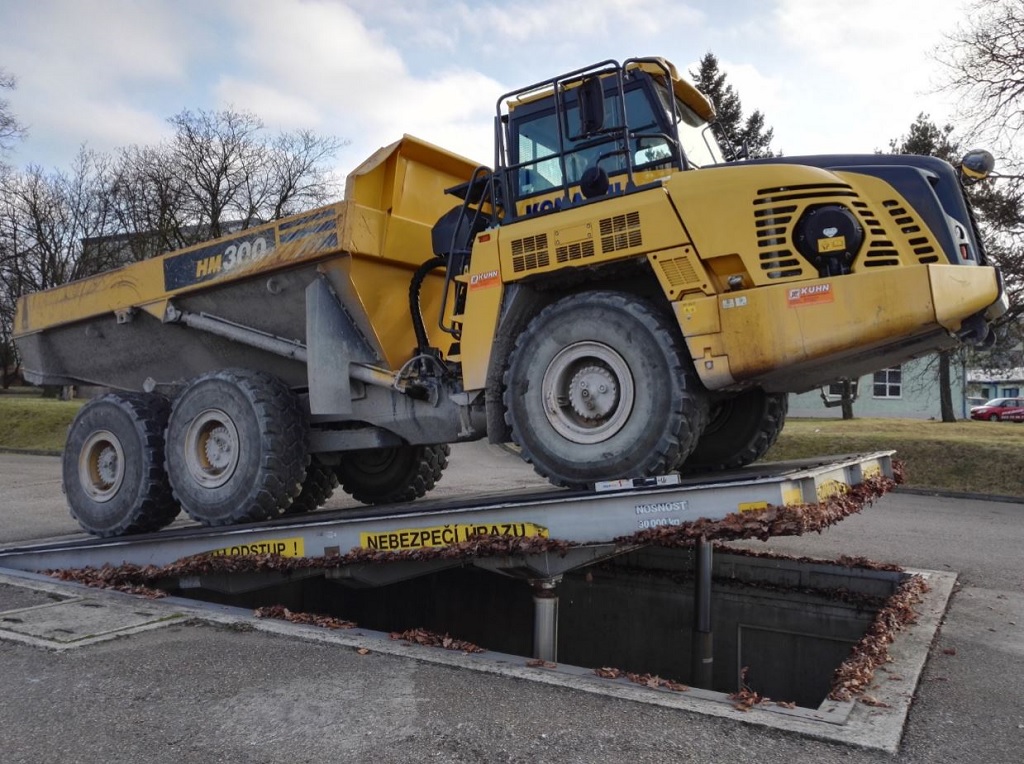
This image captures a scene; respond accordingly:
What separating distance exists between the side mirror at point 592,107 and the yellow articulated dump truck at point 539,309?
0.04 feet

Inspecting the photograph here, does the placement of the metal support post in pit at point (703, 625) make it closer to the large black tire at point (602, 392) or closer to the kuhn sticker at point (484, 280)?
the large black tire at point (602, 392)

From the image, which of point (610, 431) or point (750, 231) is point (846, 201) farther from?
point (610, 431)

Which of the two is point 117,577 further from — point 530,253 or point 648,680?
point 648,680

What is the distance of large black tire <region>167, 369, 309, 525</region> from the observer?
6.80 meters

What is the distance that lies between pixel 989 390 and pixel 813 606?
65.7 meters

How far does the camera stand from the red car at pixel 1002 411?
1614 inches

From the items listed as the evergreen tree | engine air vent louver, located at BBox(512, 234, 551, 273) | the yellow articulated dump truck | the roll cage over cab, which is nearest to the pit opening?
the yellow articulated dump truck

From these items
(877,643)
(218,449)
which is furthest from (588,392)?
(218,449)

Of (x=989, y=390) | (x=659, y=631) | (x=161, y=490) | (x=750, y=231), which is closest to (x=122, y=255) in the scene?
(x=161, y=490)

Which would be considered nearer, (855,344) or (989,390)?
(855,344)

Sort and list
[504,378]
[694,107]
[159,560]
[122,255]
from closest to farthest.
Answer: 1. [504,378]
2. [694,107]
3. [159,560]
4. [122,255]

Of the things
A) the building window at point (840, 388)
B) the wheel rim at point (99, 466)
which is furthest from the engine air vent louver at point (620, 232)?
the wheel rim at point (99, 466)

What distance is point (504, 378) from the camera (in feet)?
18.1

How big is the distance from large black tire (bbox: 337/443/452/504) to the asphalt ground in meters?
3.23
